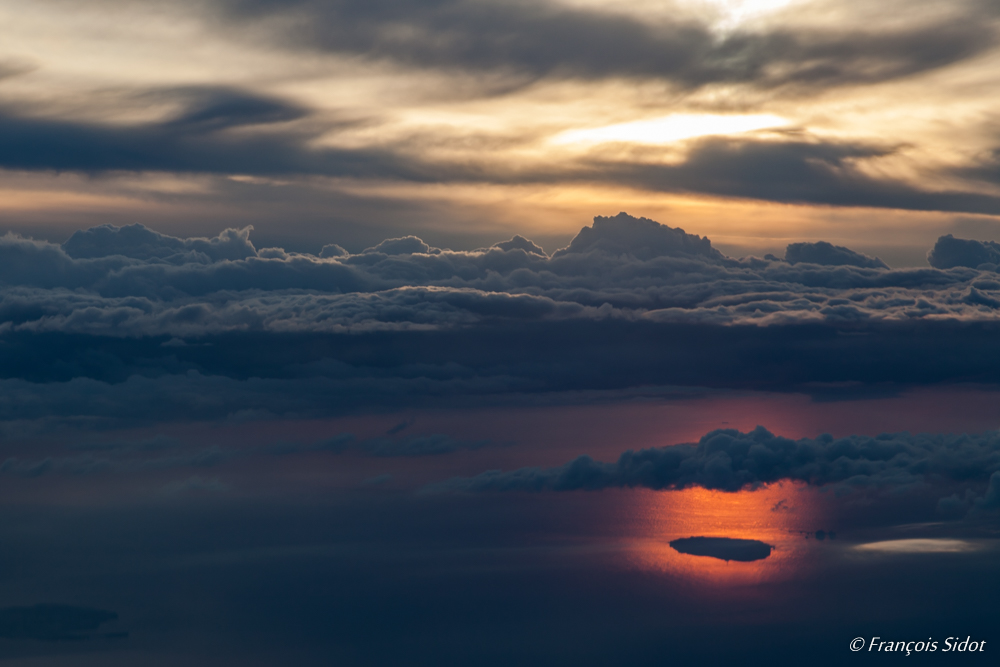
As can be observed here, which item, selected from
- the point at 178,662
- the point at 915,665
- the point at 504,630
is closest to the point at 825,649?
the point at 915,665

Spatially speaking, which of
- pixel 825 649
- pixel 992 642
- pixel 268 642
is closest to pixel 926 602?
pixel 992 642

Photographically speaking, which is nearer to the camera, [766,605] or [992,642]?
[992,642]

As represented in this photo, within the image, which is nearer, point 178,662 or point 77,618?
point 178,662

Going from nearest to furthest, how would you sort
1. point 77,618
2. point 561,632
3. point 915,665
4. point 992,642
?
point 915,665
point 992,642
point 561,632
point 77,618

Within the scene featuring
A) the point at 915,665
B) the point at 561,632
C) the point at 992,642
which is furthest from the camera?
the point at 561,632

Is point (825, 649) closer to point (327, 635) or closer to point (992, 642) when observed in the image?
point (992, 642)

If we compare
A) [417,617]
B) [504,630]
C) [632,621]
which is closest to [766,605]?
[632,621]

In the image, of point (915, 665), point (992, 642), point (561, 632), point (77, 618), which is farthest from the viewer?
point (77, 618)

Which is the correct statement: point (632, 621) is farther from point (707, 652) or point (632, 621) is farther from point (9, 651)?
point (9, 651)

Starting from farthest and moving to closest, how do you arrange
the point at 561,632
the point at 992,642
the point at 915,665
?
the point at 561,632 → the point at 992,642 → the point at 915,665
